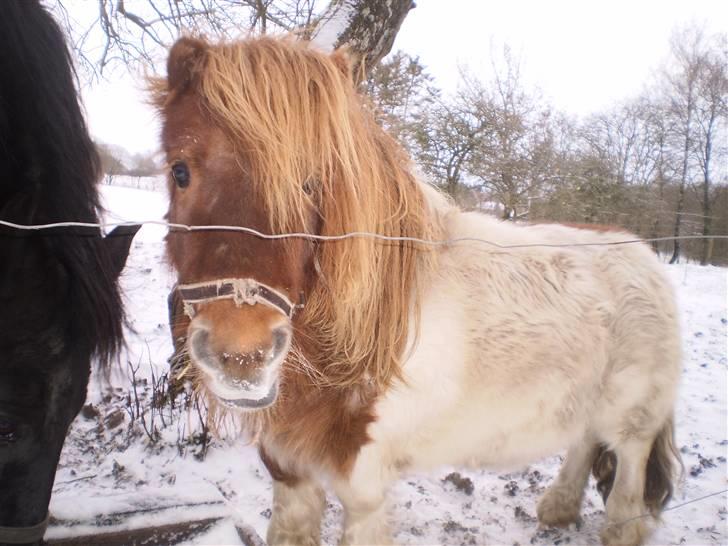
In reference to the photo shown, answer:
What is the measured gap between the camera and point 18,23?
148cm

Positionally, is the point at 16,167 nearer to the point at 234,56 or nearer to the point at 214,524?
the point at 234,56

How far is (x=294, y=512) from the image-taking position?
2.23 meters

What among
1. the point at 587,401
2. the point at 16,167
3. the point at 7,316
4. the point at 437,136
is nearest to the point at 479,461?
the point at 587,401

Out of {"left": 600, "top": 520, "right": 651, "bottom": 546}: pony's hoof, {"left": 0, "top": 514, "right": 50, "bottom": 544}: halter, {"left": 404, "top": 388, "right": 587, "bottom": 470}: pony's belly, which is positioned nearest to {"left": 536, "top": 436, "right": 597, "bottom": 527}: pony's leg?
{"left": 600, "top": 520, "right": 651, "bottom": 546}: pony's hoof

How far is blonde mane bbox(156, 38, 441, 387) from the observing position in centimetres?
125

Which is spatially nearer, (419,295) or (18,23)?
(18,23)

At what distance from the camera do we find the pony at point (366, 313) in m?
1.21

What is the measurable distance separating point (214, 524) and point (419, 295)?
1.38m

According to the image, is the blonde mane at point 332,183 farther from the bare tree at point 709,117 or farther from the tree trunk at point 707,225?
the tree trunk at point 707,225

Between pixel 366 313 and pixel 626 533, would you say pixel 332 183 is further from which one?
pixel 626 533

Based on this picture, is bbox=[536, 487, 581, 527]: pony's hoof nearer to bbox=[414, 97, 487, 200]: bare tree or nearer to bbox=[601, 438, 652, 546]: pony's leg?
bbox=[601, 438, 652, 546]: pony's leg

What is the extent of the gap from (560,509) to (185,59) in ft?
11.1

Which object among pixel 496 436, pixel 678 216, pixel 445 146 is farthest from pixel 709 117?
pixel 496 436

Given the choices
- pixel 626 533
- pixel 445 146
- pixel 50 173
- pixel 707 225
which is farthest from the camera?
pixel 707 225
